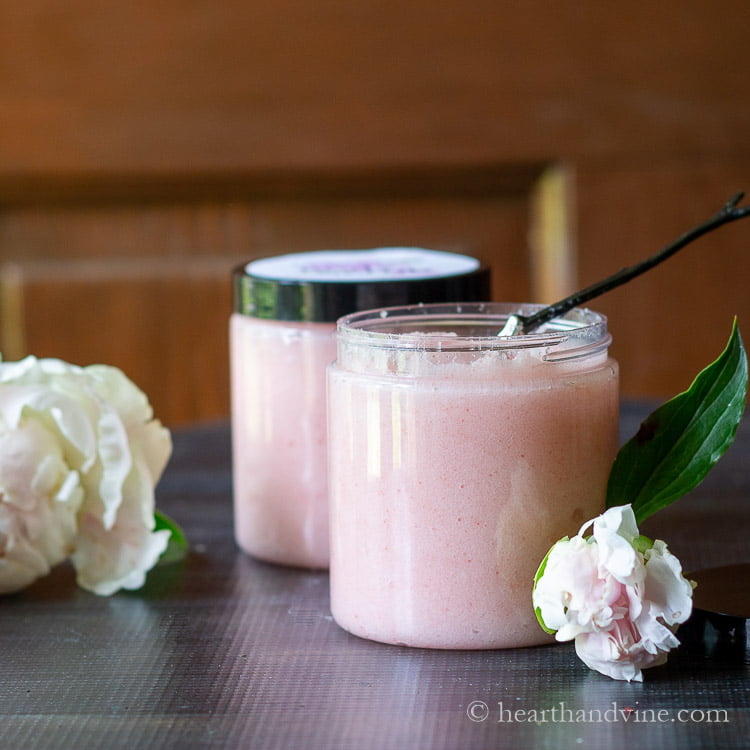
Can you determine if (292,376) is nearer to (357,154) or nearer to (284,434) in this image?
(284,434)

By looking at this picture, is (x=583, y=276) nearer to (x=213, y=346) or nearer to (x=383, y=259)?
(x=213, y=346)

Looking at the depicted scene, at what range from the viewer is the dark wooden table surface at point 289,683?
1.42 feet

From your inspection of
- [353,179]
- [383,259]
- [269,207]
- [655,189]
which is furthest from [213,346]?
[383,259]

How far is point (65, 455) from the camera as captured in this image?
24.3 inches

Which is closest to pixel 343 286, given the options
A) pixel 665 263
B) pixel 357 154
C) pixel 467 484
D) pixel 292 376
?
pixel 292 376

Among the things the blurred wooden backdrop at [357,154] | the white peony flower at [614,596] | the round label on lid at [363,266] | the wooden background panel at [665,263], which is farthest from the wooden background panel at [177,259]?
the white peony flower at [614,596]

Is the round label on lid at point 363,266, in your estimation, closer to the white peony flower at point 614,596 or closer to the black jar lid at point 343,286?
the black jar lid at point 343,286

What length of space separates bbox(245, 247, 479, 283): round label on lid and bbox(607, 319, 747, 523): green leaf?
0.53 ft

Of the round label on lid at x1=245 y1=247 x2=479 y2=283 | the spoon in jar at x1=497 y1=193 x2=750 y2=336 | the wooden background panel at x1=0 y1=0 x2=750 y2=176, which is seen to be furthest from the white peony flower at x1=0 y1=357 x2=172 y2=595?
the wooden background panel at x1=0 y1=0 x2=750 y2=176

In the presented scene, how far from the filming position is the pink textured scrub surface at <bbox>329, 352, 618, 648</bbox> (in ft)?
1.64

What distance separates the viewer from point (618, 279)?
0.53m

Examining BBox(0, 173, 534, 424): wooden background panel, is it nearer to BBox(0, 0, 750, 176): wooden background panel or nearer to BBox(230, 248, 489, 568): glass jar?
BBox(0, 0, 750, 176): wooden background panel

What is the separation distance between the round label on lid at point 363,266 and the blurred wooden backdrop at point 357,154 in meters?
0.88

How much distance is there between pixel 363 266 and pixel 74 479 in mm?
213
